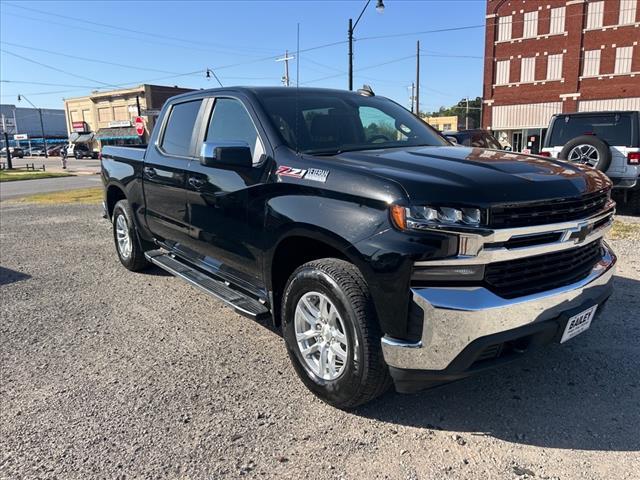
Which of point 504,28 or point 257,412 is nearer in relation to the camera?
point 257,412

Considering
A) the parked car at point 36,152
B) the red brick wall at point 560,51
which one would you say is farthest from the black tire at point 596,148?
the parked car at point 36,152

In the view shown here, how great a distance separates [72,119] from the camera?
3145 inches

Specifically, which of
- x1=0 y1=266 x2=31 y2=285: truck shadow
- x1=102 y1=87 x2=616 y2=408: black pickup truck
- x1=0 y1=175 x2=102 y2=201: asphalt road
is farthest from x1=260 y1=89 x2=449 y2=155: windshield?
x1=0 y1=175 x2=102 y2=201: asphalt road

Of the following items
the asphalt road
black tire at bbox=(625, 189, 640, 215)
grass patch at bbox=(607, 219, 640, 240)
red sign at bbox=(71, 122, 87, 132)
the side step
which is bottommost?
the asphalt road

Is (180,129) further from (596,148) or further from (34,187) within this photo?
(34,187)

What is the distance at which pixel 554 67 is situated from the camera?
36938 millimetres

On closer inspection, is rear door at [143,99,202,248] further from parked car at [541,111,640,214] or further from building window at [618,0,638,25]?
building window at [618,0,638,25]

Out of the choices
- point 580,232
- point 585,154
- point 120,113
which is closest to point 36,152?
point 120,113

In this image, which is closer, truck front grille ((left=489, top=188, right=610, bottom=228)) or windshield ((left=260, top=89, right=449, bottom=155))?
truck front grille ((left=489, top=188, right=610, bottom=228))

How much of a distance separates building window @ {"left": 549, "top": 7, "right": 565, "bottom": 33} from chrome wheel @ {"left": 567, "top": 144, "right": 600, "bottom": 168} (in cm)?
3282

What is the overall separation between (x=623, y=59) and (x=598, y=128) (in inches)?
1239

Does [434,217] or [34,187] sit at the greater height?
[434,217]

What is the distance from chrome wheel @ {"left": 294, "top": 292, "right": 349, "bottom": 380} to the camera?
2.93m

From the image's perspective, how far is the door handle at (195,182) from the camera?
4.02 m
